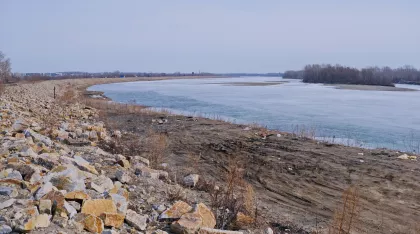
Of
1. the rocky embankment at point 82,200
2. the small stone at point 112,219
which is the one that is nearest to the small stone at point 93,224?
the rocky embankment at point 82,200

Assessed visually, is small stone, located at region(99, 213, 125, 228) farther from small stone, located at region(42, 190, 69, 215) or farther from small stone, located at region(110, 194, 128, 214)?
small stone, located at region(42, 190, 69, 215)

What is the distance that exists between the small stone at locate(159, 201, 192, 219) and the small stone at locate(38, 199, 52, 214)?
54.8 inches

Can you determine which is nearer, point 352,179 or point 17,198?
point 17,198

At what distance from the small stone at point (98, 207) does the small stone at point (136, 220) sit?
0.65ft

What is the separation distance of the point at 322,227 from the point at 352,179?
12.6 ft

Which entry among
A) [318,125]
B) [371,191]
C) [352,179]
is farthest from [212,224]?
[318,125]

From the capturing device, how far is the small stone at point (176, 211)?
A: 16.7 feet

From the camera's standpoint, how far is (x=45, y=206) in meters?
4.17

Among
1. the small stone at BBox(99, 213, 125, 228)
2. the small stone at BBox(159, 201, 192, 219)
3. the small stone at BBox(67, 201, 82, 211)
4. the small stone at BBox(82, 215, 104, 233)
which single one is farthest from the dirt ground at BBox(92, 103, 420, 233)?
the small stone at BBox(67, 201, 82, 211)

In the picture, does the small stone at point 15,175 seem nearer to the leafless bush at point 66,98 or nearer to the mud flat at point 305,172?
the mud flat at point 305,172

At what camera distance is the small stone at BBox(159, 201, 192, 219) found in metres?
5.09

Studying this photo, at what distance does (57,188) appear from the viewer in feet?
15.8

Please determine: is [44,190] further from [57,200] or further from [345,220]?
[345,220]

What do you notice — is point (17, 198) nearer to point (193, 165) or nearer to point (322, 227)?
point (322, 227)
